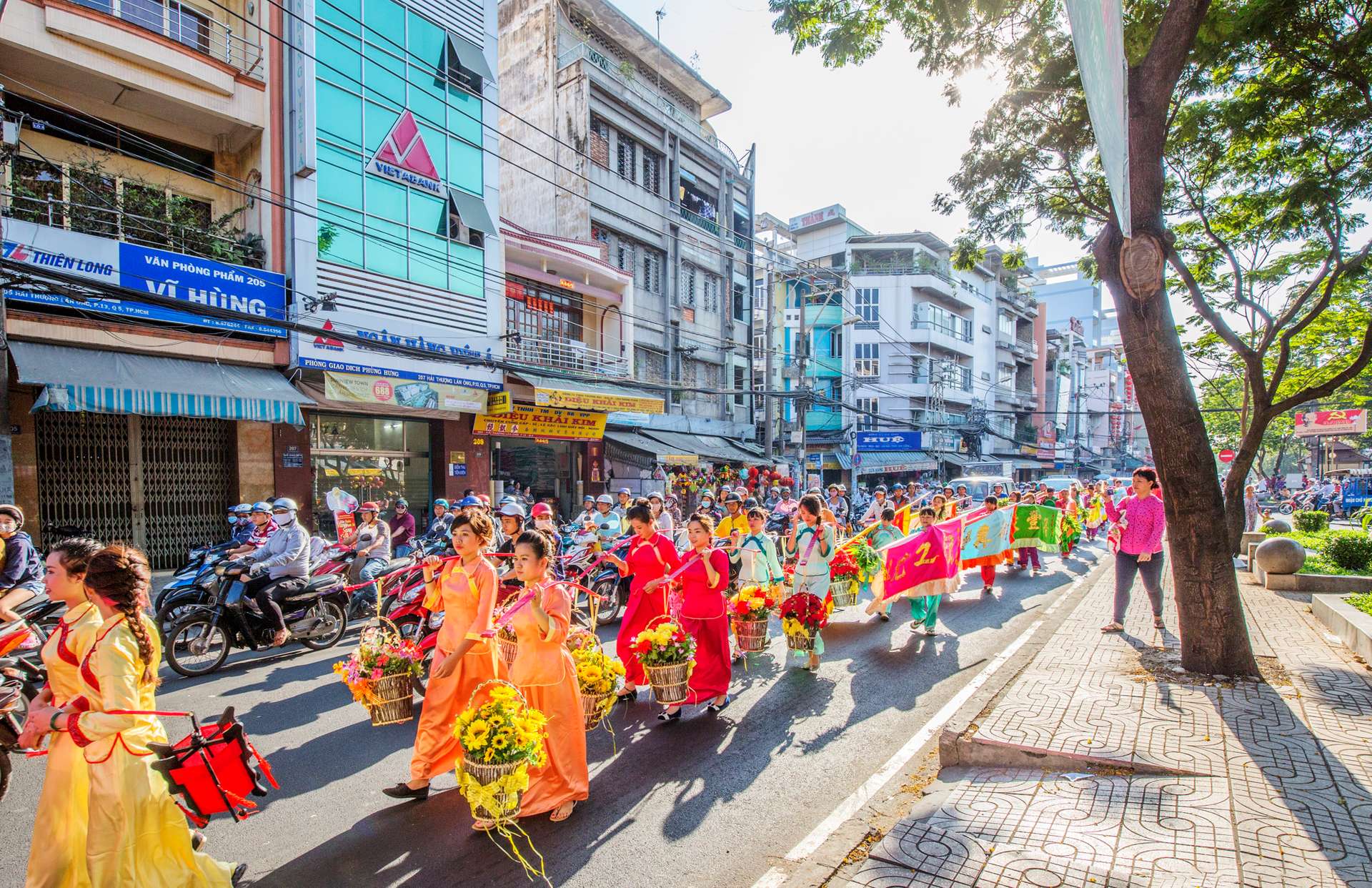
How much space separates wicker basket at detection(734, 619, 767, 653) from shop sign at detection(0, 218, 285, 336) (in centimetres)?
742

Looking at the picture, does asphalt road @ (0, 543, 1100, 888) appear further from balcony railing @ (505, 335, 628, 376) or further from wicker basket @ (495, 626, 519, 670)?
balcony railing @ (505, 335, 628, 376)

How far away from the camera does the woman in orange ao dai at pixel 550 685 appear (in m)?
4.26

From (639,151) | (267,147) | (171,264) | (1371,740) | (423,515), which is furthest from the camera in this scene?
(639,151)

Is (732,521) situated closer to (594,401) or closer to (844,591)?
(844,591)

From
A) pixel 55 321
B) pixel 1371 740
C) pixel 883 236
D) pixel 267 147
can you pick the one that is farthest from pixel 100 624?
pixel 883 236

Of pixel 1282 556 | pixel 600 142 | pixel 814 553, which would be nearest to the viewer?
pixel 814 553

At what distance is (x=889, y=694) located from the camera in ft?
22.1

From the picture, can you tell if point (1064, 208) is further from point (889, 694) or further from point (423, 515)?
point (423, 515)

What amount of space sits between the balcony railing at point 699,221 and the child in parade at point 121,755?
25.3 m

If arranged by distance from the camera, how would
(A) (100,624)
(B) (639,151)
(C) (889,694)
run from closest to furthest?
(A) (100,624) < (C) (889,694) < (B) (639,151)

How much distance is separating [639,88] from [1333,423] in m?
28.5

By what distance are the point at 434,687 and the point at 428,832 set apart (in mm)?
781

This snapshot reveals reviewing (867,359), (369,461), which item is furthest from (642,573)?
(867,359)

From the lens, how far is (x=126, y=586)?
3203 millimetres
